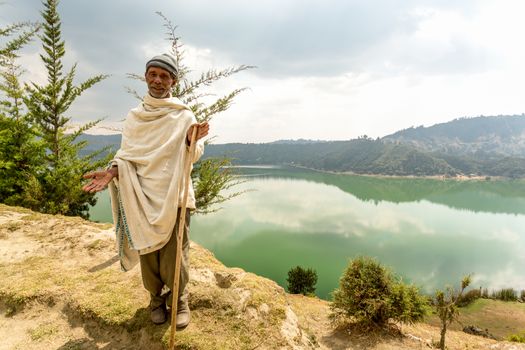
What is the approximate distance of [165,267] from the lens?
8.52ft

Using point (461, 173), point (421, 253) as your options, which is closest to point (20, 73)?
point (421, 253)

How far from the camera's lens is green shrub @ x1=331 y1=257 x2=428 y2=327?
25.6ft

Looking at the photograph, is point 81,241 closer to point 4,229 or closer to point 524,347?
point 4,229

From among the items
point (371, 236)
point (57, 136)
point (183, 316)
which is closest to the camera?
point (183, 316)

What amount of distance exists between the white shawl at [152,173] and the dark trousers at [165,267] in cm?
10

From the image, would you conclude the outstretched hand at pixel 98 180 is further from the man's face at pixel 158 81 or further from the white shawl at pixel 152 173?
the man's face at pixel 158 81

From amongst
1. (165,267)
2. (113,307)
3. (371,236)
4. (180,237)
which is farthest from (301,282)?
(371,236)

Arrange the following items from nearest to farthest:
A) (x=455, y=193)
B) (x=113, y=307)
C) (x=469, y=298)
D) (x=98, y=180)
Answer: (x=98, y=180) < (x=113, y=307) < (x=469, y=298) < (x=455, y=193)

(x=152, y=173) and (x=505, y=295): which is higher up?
(x=152, y=173)

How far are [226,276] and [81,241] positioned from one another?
9.90 feet

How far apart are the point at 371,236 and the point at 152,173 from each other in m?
51.9

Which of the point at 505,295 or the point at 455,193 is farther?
the point at 455,193

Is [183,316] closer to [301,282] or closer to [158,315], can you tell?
[158,315]

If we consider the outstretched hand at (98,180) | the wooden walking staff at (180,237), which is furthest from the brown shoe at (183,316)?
the outstretched hand at (98,180)
